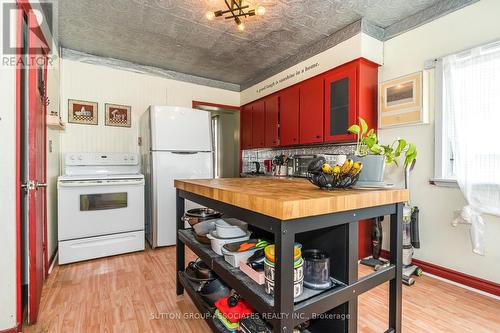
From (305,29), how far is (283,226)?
268cm

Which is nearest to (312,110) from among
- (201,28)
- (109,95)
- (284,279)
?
(201,28)

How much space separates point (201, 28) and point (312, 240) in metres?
2.60

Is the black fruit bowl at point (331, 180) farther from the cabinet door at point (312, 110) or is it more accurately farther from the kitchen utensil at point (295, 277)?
the cabinet door at point (312, 110)

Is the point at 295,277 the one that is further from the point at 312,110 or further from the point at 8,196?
the point at 312,110

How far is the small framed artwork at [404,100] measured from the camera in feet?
7.91

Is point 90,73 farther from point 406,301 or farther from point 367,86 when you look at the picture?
point 406,301

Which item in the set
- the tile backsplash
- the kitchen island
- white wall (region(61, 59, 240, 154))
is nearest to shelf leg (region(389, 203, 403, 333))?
the kitchen island

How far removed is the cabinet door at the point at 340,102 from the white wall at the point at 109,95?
7.86 ft

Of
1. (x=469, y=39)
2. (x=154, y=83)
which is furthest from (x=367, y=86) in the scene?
(x=154, y=83)

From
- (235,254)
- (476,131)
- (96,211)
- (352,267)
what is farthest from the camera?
(96,211)

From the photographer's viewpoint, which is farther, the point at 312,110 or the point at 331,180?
the point at 312,110

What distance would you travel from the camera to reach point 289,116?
352 centimetres

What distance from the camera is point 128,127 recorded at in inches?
147

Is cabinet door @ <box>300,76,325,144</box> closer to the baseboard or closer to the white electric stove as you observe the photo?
the baseboard
